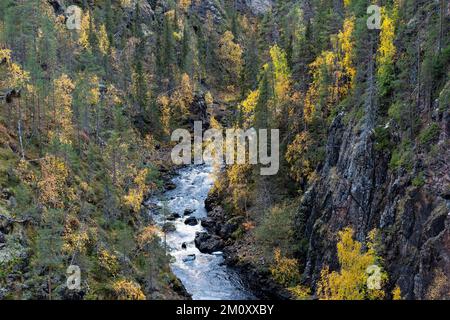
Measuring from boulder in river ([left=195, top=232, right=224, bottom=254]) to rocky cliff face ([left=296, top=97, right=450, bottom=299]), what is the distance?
36.6 feet

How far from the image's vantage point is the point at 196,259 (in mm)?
60844

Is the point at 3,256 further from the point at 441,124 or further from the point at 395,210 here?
the point at 441,124

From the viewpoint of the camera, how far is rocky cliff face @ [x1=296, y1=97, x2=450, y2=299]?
36156 mm

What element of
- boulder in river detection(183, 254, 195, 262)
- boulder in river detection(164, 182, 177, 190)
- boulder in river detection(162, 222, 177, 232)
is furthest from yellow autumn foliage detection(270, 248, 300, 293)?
boulder in river detection(164, 182, 177, 190)

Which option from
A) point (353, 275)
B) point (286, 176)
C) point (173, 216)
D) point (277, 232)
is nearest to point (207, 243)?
point (173, 216)

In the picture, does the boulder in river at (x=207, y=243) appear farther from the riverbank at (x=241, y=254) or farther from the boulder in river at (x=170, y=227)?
the boulder in river at (x=170, y=227)

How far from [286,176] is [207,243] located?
12928 mm

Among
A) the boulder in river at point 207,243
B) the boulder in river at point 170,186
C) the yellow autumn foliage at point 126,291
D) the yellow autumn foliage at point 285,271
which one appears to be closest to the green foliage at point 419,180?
the yellow autumn foliage at point 285,271

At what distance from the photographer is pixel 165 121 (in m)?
101

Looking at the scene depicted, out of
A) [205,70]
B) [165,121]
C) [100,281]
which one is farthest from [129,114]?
[100,281]

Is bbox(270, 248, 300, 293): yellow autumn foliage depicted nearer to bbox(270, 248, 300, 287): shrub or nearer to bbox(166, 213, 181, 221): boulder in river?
bbox(270, 248, 300, 287): shrub

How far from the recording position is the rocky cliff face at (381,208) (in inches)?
1423

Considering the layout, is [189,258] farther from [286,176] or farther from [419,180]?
[419,180]

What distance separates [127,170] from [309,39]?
3221 centimetres
